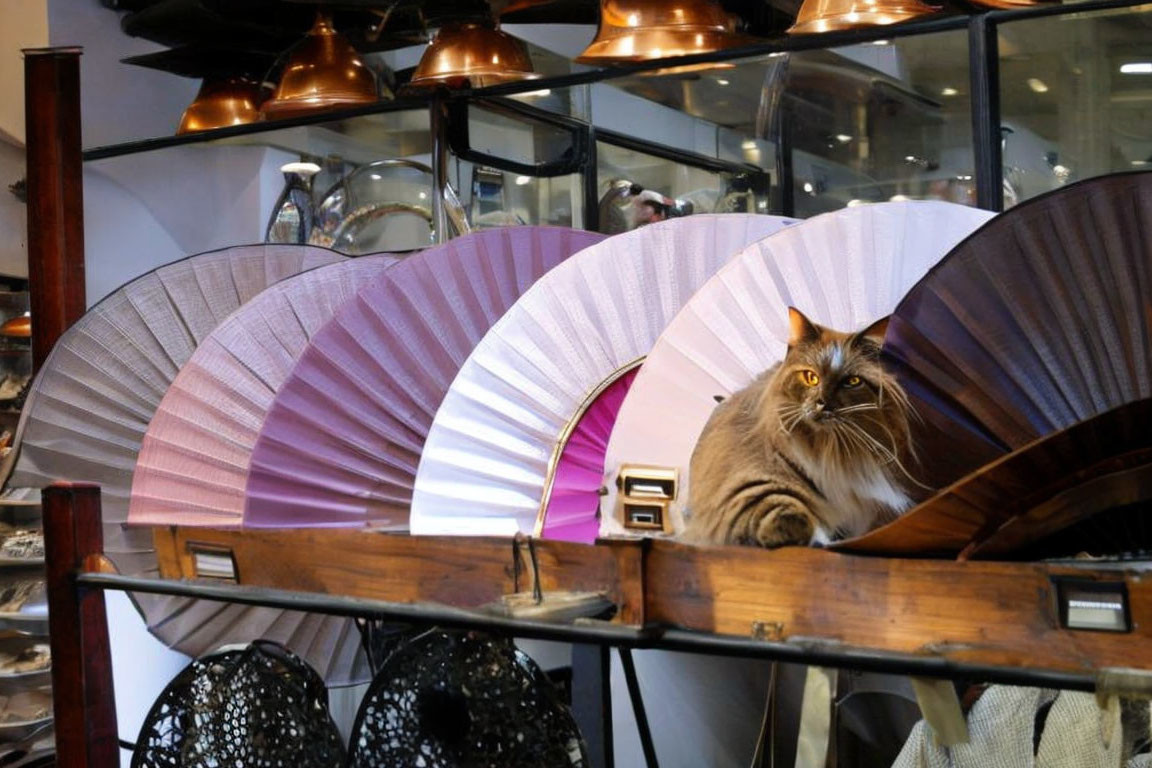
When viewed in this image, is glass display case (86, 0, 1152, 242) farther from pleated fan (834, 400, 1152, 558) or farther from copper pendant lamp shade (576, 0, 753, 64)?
pleated fan (834, 400, 1152, 558)

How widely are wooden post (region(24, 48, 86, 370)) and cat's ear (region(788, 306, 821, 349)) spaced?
1.82m

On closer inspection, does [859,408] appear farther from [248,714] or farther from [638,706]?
[248,714]

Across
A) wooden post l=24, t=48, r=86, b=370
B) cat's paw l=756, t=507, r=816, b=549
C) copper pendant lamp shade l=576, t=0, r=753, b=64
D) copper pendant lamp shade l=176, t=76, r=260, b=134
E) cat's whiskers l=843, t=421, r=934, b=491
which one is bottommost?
cat's paw l=756, t=507, r=816, b=549

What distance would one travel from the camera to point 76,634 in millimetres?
1708

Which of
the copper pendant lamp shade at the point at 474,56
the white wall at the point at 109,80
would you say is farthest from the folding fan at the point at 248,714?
the white wall at the point at 109,80

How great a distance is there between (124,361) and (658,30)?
1147 mm

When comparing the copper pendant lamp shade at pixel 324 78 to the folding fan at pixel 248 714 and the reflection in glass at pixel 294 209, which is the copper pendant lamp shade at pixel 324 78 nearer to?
the reflection in glass at pixel 294 209

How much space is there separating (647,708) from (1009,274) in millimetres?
965

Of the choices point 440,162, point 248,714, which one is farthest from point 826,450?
point 440,162

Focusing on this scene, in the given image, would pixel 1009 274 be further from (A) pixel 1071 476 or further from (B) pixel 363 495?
(B) pixel 363 495

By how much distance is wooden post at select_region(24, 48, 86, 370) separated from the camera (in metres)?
2.66

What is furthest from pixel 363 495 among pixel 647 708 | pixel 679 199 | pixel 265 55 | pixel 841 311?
pixel 265 55

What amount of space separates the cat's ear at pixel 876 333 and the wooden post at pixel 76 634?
962 mm

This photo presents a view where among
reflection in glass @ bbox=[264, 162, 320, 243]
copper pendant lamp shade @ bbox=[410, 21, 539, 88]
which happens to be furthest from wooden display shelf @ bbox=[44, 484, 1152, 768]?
reflection in glass @ bbox=[264, 162, 320, 243]
